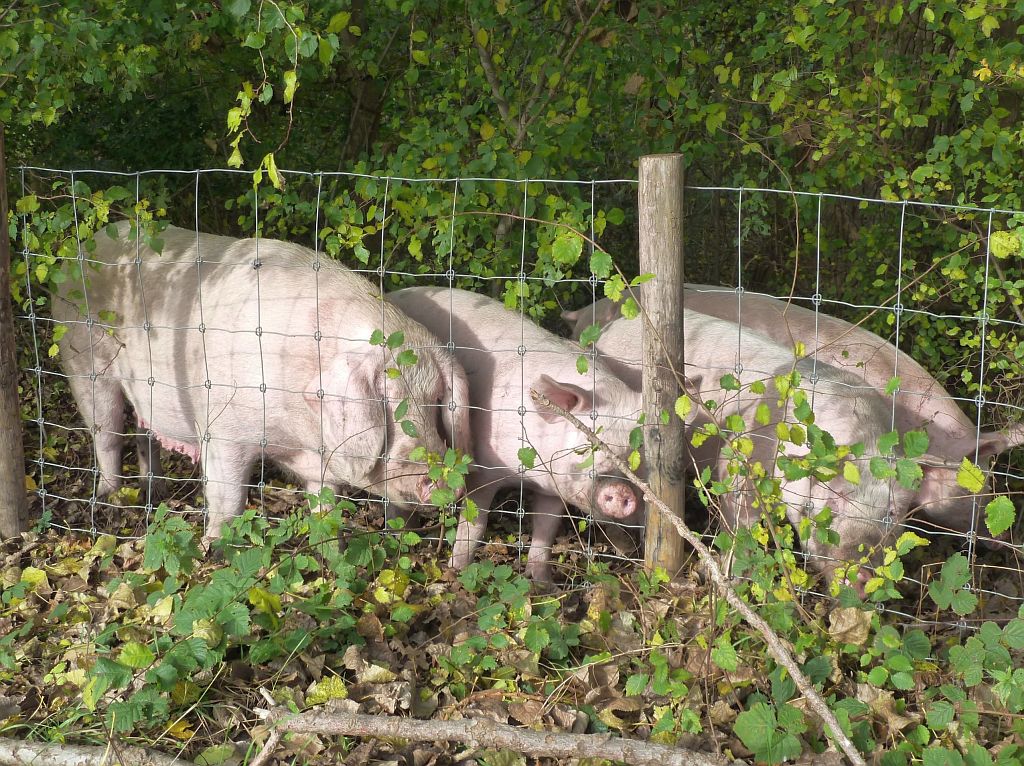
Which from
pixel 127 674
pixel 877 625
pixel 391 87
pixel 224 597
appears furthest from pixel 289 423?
pixel 391 87

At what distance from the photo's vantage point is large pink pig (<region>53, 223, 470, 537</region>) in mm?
4297

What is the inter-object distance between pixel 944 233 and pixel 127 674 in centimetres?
492

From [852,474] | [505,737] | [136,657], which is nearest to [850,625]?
[852,474]

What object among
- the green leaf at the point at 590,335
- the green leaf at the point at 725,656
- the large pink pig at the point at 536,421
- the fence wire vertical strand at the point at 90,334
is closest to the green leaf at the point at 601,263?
the green leaf at the point at 590,335

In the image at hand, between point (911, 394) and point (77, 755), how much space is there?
11.2 ft

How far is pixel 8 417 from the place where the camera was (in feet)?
13.9

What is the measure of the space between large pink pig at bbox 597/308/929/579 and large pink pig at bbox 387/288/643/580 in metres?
0.24

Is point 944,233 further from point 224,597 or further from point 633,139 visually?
point 224,597

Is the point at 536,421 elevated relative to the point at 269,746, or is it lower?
elevated

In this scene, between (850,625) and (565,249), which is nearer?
(565,249)

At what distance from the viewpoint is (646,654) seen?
3.60 meters

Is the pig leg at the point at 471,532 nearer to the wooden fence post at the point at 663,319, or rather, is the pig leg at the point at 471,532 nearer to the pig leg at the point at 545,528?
the pig leg at the point at 545,528

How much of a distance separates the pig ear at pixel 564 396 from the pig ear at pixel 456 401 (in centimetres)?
31

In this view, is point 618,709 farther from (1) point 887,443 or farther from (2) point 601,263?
(2) point 601,263
